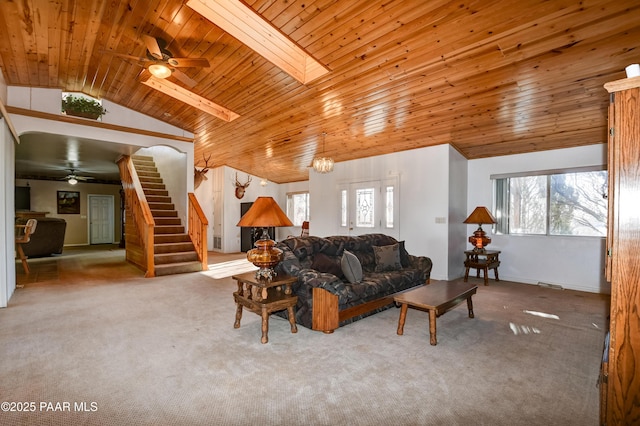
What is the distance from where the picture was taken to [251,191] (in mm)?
10234

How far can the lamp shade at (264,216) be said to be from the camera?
10.1 ft

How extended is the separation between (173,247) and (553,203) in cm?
743

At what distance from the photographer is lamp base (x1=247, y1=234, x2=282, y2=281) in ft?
10.4

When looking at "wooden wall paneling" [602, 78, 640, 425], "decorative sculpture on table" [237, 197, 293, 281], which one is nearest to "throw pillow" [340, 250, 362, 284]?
"decorative sculpture on table" [237, 197, 293, 281]

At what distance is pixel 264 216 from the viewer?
3.11 m


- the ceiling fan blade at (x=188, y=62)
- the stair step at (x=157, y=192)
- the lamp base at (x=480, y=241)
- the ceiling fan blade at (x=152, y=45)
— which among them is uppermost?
the ceiling fan blade at (x=152, y=45)

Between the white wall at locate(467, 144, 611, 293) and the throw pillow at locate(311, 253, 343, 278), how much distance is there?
391cm

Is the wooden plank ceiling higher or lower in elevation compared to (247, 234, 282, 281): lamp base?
higher

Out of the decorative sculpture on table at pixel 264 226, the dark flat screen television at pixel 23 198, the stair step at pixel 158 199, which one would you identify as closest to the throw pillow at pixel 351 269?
the decorative sculpture on table at pixel 264 226

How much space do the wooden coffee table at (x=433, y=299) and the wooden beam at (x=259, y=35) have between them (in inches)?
113

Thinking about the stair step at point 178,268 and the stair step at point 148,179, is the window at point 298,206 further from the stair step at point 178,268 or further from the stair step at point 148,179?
the stair step at point 178,268

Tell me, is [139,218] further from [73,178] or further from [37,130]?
[73,178]

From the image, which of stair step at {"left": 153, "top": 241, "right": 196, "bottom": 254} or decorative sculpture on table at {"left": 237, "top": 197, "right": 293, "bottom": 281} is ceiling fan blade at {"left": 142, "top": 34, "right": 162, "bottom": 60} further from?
stair step at {"left": 153, "top": 241, "right": 196, "bottom": 254}

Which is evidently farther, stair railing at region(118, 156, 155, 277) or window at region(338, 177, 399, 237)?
window at region(338, 177, 399, 237)
